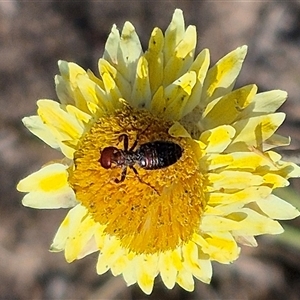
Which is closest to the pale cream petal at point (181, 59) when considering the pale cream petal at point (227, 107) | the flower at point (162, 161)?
the flower at point (162, 161)

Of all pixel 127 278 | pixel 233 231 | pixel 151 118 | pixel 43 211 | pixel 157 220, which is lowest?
pixel 43 211

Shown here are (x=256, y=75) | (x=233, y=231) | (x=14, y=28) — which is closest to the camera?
(x=233, y=231)

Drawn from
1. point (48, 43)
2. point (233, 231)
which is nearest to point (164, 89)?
point (233, 231)

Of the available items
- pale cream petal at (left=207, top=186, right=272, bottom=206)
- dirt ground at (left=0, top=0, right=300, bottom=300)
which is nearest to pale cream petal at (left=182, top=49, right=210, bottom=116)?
pale cream petal at (left=207, top=186, right=272, bottom=206)

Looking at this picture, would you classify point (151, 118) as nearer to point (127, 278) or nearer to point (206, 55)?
point (206, 55)

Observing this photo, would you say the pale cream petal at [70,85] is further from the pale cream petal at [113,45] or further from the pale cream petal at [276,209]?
the pale cream petal at [276,209]

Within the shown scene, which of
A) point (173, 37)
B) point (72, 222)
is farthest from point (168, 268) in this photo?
point (173, 37)
